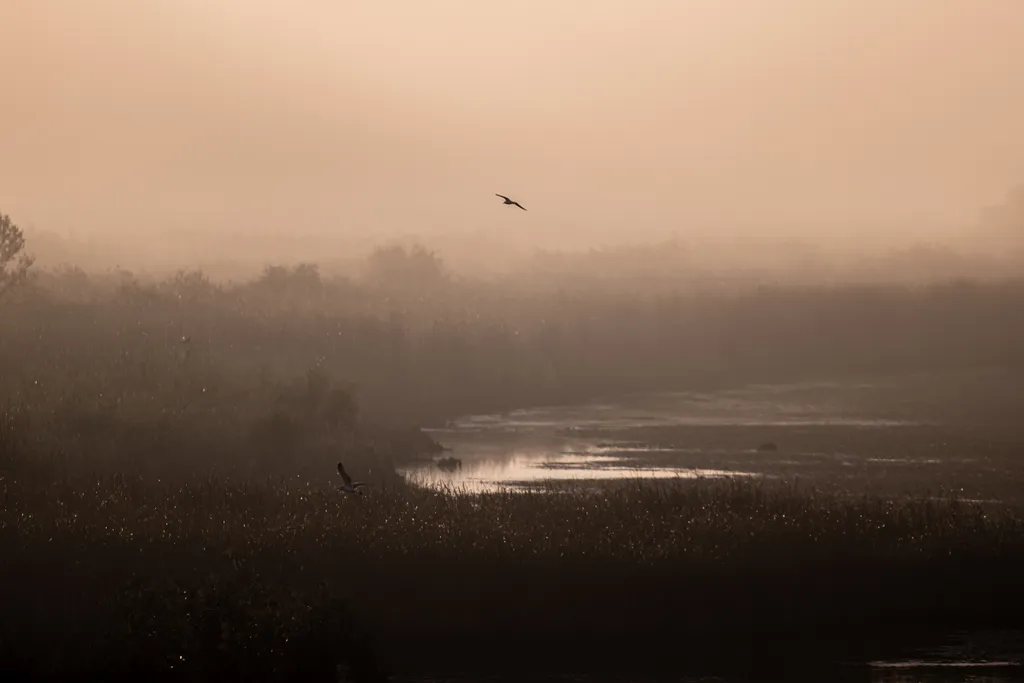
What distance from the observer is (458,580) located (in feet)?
110

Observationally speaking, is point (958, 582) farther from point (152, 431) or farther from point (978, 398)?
point (978, 398)

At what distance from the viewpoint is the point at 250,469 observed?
56.0 m

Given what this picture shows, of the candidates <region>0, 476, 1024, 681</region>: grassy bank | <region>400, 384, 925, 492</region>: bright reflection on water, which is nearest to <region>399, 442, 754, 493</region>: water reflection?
<region>400, 384, 925, 492</region>: bright reflection on water

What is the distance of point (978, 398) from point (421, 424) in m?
49.3

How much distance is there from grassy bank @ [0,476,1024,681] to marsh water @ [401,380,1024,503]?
14.2 m

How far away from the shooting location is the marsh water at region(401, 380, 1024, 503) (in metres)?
59.8

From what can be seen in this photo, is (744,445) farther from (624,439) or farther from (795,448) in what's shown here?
(624,439)

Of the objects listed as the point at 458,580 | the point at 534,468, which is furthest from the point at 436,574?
the point at 534,468

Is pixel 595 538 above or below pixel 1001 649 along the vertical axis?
above

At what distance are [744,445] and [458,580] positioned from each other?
4604 cm

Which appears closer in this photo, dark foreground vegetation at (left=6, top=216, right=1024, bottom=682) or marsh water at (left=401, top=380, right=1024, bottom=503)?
dark foreground vegetation at (left=6, top=216, right=1024, bottom=682)

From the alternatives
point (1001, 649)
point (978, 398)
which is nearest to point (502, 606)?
point (1001, 649)

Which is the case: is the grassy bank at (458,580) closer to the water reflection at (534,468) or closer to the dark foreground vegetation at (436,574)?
the dark foreground vegetation at (436,574)

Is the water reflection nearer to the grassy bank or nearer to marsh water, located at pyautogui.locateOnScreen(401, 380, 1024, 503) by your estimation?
marsh water, located at pyautogui.locateOnScreen(401, 380, 1024, 503)
